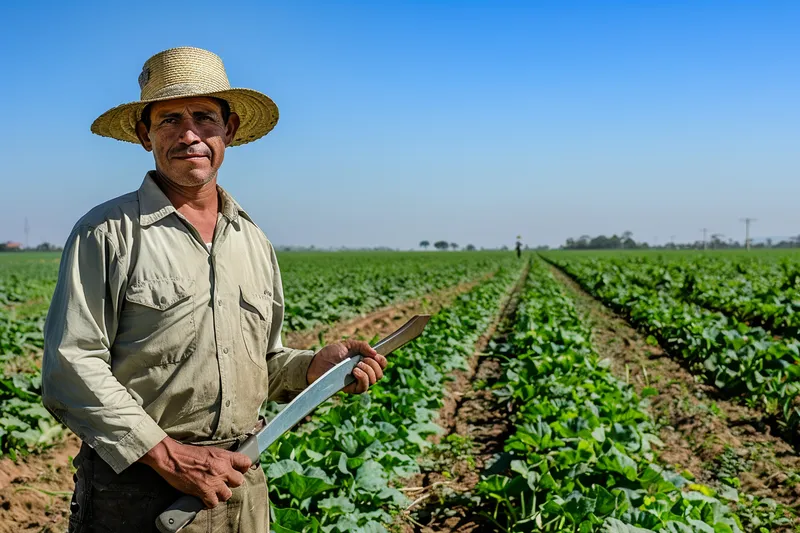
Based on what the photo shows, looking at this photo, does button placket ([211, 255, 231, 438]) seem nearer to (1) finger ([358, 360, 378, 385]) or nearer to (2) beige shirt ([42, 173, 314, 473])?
(2) beige shirt ([42, 173, 314, 473])

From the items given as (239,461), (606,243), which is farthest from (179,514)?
(606,243)

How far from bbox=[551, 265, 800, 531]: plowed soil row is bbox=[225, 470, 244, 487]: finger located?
13.0 feet

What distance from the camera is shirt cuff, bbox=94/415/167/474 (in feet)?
6.00

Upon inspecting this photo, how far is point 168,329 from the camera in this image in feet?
6.57

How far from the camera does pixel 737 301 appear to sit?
1339cm

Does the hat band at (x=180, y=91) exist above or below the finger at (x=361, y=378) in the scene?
above

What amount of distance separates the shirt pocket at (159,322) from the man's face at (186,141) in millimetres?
368

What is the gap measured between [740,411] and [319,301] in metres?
9.94

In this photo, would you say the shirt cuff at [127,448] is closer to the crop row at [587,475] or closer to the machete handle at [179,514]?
the machete handle at [179,514]

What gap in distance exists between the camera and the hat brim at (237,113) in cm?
222

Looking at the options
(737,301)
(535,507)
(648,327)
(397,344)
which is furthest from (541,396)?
(737,301)

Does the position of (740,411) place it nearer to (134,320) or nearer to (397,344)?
(397,344)

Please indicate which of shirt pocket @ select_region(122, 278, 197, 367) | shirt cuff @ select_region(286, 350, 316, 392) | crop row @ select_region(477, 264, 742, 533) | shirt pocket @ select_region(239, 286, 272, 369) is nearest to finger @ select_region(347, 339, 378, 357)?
shirt cuff @ select_region(286, 350, 316, 392)

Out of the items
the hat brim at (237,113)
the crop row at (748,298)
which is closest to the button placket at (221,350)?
the hat brim at (237,113)
